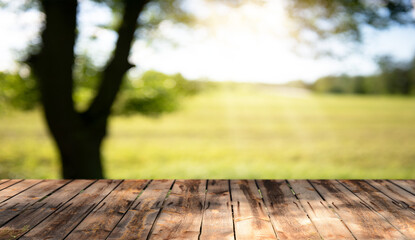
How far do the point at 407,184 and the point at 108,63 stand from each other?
160 inches

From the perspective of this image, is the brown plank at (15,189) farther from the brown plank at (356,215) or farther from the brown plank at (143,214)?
the brown plank at (356,215)

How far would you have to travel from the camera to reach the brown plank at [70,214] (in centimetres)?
190

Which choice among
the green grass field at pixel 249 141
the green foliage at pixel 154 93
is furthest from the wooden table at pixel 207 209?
the green grass field at pixel 249 141

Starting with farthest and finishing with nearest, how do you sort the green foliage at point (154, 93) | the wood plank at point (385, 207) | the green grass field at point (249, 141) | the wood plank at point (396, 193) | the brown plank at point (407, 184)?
the green grass field at point (249, 141), the green foliage at point (154, 93), the brown plank at point (407, 184), the wood plank at point (396, 193), the wood plank at point (385, 207)

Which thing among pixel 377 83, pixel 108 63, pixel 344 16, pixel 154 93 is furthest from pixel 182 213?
pixel 377 83

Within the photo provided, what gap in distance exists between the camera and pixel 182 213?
2236mm

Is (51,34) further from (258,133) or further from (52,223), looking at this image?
(258,133)

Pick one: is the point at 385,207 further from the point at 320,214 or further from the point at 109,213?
the point at 109,213

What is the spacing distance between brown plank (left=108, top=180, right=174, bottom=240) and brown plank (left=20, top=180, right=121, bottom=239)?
0.93 feet

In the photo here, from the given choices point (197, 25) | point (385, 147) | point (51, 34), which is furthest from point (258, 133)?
point (51, 34)

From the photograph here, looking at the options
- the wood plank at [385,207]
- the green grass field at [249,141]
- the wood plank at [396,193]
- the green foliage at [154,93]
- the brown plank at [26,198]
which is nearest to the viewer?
the wood plank at [385,207]

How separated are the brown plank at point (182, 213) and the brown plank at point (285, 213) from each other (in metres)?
0.48

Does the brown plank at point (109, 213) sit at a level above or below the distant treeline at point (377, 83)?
below

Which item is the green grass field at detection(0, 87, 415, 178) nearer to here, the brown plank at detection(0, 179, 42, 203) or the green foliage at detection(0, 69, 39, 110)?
the green foliage at detection(0, 69, 39, 110)
